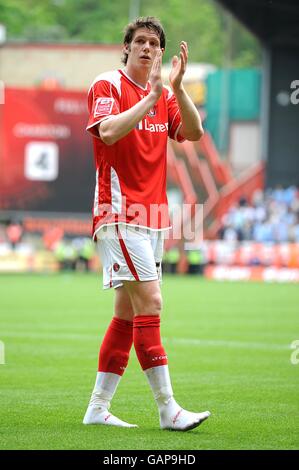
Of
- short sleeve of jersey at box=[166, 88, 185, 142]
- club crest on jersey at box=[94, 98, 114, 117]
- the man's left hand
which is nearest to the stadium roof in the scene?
short sleeve of jersey at box=[166, 88, 185, 142]

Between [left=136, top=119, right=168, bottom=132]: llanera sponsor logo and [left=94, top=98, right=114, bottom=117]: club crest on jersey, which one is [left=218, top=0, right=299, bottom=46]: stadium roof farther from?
[left=94, top=98, right=114, bottom=117]: club crest on jersey

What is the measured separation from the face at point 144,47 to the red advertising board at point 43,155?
28041 millimetres

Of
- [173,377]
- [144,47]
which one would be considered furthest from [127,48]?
[173,377]

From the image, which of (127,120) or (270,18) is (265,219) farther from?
(127,120)

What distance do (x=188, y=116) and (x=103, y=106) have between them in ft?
1.76

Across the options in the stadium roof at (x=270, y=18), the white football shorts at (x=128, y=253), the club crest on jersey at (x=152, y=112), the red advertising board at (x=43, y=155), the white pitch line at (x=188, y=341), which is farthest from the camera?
the red advertising board at (x=43, y=155)

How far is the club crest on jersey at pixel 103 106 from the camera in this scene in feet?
21.7

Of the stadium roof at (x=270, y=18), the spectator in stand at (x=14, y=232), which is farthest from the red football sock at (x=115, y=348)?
the spectator in stand at (x=14, y=232)

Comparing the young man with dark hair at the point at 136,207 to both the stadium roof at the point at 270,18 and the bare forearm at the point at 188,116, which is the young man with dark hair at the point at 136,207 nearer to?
the bare forearm at the point at 188,116

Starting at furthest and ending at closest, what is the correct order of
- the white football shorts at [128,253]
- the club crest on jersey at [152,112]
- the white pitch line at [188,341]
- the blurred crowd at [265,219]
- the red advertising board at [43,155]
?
1. the blurred crowd at [265,219]
2. the red advertising board at [43,155]
3. the white pitch line at [188,341]
4. the club crest on jersey at [152,112]
5. the white football shorts at [128,253]

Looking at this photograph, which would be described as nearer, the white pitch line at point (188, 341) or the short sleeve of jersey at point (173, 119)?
the short sleeve of jersey at point (173, 119)

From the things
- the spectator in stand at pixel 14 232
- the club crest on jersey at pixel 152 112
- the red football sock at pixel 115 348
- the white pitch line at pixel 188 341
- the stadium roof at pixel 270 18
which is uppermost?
the stadium roof at pixel 270 18

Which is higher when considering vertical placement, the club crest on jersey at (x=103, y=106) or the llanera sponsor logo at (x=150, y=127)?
the club crest on jersey at (x=103, y=106)
